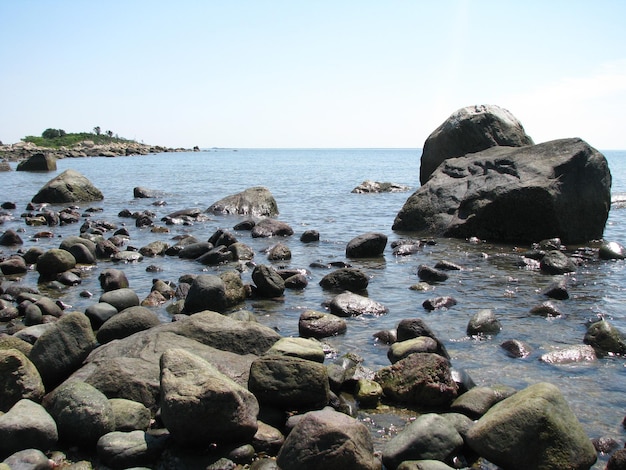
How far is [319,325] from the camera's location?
8922mm

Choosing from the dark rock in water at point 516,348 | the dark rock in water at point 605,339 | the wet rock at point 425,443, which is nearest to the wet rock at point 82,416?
the wet rock at point 425,443

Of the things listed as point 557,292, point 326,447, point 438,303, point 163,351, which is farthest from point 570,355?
point 163,351

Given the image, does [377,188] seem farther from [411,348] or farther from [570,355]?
[411,348]

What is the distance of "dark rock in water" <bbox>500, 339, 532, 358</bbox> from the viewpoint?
8.05 m

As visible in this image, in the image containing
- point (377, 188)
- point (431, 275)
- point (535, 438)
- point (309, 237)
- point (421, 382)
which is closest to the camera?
point (535, 438)

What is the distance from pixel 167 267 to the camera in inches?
552

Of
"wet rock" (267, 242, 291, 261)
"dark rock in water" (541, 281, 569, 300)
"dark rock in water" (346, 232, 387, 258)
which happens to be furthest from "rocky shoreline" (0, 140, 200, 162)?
"dark rock in water" (541, 281, 569, 300)

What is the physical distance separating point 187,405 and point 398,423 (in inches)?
88.9

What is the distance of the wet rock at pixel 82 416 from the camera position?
562cm

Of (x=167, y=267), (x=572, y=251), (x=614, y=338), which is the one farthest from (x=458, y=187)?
(x=614, y=338)

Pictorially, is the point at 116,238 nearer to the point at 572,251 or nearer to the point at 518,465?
the point at 572,251

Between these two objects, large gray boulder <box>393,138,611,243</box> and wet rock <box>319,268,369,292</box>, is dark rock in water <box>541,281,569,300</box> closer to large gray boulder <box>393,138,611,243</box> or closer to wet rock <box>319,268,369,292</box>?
wet rock <box>319,268,369,292</box>

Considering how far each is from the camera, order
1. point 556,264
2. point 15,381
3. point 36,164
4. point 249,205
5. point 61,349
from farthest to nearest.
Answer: point 36,164
point 249,205
point 556,264
point 61,349
point 15,381

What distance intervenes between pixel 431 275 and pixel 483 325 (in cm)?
357
